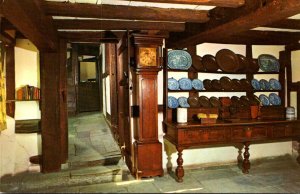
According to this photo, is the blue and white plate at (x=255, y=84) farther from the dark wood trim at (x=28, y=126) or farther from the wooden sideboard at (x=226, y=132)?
the dark wood trim at (x=28, y=126)

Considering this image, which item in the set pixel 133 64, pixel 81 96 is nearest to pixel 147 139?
pixel 133 64

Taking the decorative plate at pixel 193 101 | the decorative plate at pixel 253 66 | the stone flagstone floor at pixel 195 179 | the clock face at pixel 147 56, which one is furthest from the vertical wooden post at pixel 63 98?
the decorative plate at pixel 253 66

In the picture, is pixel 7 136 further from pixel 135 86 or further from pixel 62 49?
pixel 135 86

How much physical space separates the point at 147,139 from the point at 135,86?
0.80 metres

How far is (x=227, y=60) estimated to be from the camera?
175 inches

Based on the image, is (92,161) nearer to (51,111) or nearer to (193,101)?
(51,111)

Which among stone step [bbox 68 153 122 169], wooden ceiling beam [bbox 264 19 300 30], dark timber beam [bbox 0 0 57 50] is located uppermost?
wooden ceiling beam [bbox 264 19 300 30]

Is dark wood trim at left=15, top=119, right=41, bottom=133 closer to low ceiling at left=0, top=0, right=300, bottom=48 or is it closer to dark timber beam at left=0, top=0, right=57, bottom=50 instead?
low ceiling at left=0, top=0, right=300, bottom=48

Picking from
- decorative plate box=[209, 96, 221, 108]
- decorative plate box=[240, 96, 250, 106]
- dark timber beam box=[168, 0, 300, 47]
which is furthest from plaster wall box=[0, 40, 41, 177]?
decorative plate box=[240, 96, 250, 106]

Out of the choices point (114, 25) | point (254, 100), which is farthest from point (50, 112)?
point (254, 100)

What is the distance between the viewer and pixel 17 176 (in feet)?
12.6

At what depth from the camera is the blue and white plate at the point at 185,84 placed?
417 cm

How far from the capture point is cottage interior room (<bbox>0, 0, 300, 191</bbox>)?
3.17 m

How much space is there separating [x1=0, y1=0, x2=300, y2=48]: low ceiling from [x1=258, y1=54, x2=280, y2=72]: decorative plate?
38 centimetres
